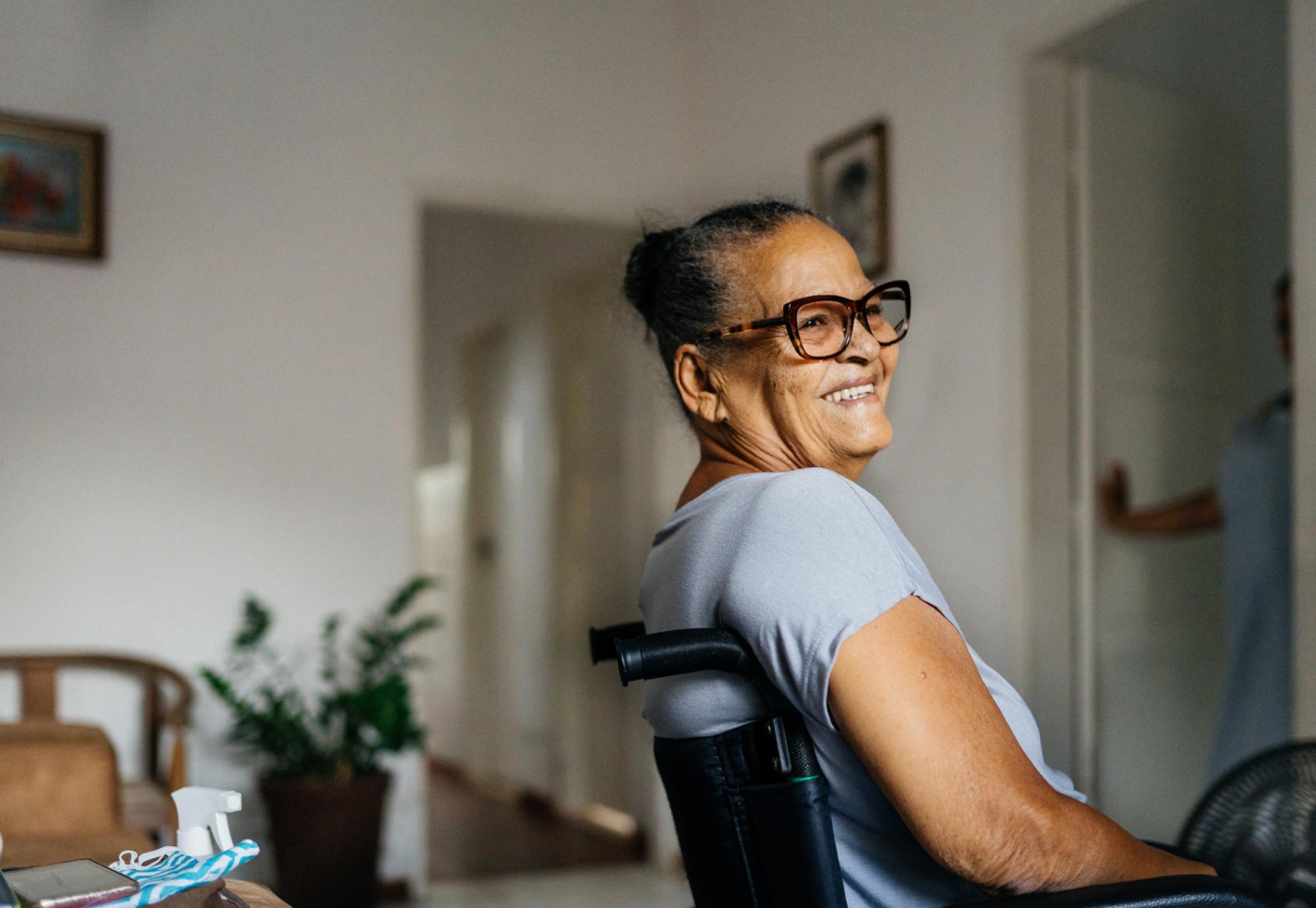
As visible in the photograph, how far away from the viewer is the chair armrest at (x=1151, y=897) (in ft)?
2.72

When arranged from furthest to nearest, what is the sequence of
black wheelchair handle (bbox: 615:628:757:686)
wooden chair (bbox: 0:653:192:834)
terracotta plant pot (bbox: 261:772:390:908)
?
terracotta plant pot (bbox: 261:772:390:908), wooden chair (bbox: 0:653:192:834), black wheelchair handle (bbox: 615:628:757:686)

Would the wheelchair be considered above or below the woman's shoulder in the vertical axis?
below

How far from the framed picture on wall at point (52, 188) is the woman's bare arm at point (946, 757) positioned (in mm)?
3122

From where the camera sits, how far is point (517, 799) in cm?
535

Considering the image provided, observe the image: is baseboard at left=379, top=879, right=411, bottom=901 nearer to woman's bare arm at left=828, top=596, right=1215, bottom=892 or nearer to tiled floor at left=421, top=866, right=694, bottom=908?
tiled floor at left=421, top=866, right=694, bottom=908

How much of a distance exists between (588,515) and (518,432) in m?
0.89

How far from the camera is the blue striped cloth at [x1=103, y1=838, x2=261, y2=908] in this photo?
71 cm

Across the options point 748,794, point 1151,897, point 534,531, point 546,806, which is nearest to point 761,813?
point 748,794

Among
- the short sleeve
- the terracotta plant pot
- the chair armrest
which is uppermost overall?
the short sleeve

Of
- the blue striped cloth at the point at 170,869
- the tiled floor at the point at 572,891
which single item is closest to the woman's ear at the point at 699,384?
the blue striped cloth at the point at 170,869

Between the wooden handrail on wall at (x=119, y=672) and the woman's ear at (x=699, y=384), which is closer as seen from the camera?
the woman's ear at (x=699, y=384)

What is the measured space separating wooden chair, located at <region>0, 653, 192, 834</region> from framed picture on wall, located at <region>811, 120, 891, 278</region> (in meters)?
2.20

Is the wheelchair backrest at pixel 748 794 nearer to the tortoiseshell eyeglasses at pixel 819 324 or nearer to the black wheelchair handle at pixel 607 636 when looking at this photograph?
the black wheelchair handle at pixel 607 636

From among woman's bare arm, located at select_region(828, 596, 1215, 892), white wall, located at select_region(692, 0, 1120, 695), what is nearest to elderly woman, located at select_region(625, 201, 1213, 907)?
A: woman's bare arm, located at select_region(828, 596, 1215, 892)
